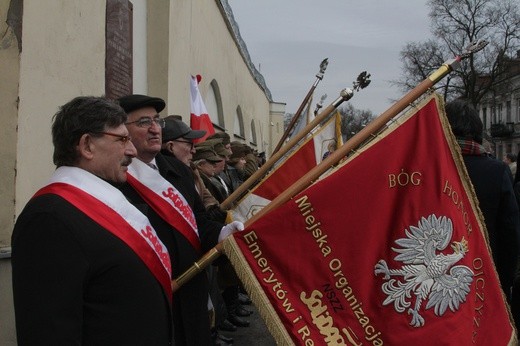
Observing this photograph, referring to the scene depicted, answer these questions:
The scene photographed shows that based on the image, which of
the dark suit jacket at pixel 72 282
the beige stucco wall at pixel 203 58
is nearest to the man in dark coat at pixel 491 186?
the dark suit jacket at pixel 72 282

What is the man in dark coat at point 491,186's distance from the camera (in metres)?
3.27

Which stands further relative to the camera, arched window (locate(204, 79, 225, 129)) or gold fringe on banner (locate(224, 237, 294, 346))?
arched window (locate(204, 79, 225, 129))

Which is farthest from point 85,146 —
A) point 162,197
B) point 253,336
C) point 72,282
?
point 253,336

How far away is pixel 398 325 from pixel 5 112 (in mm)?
2406

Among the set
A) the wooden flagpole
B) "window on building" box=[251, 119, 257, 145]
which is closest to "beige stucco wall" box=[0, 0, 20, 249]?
the wooden flagpole

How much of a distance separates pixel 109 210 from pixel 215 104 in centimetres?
1217

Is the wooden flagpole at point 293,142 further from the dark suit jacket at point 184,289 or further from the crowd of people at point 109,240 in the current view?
the dark suit jacket at point 184,289

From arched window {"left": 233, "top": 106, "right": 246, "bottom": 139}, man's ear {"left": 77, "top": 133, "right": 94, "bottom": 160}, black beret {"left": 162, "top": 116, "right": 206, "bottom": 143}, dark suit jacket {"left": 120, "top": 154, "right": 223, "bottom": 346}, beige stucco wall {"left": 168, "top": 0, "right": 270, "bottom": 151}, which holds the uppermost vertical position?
beige stucco wall {"left": 168, "top": 0, "right": 270, "bottom": 151}

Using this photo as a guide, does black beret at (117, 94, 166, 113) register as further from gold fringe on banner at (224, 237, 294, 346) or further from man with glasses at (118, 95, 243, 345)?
gold fringe on banner at (224, 237, 294, 346)

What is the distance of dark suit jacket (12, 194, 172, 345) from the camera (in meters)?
1.72

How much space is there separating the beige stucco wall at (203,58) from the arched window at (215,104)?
0.56 feet

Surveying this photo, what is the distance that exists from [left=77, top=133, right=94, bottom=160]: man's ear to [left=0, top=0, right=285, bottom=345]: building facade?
1450 millimetres

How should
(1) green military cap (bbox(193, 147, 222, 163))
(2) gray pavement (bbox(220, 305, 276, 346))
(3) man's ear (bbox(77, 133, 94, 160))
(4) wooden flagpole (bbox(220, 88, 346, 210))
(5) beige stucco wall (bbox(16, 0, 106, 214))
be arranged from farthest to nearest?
1. (2) gray pavement (bbox(220, 305, 276, 346))
2. (1) green military cap (bbox(193, 147, 222, 163))
3. (4) wooden flagpole (bbox(220, 88, 346, 210))
4. (5) beige stucco wall (bbox(16, 0, 106, 214))
5. (3) man's ear (bbox(77, 133, 94, 160))

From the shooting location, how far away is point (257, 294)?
2.62m
